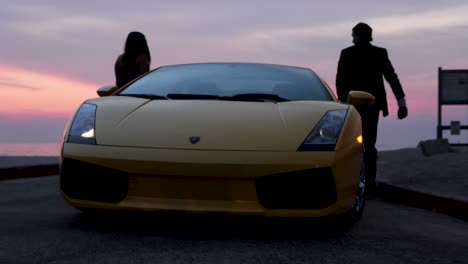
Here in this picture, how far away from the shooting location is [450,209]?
19.0 ft

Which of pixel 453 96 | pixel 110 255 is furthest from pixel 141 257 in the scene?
pixel 453 96

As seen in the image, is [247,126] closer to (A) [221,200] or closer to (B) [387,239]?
(A) [221,200]

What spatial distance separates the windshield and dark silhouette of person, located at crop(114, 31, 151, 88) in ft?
7.42

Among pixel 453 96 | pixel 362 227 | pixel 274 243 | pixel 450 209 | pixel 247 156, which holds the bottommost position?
pixel 453 96

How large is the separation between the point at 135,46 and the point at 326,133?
164 inches

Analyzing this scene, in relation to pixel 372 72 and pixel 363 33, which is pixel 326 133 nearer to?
pixel 372 72

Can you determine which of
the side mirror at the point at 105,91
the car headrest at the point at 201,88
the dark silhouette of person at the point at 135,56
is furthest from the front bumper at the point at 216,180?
the dark silhouette of person at the point at 135,56

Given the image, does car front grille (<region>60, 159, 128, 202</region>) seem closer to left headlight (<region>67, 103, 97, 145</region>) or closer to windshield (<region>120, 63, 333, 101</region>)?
left headlight (<region>67, 103, 97, 145</region>)

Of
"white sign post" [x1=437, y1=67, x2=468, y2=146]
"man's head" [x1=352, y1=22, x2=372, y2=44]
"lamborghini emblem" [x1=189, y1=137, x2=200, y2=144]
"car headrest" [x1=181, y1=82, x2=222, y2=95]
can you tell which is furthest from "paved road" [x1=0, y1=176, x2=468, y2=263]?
"white sign post" [x1=437, y1=67, x2=468, y2=146]

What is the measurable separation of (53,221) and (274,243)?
160 centimetres

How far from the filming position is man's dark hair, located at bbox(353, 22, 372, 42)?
22.4 ft

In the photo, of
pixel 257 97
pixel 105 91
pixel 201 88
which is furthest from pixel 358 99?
pixel 105 91

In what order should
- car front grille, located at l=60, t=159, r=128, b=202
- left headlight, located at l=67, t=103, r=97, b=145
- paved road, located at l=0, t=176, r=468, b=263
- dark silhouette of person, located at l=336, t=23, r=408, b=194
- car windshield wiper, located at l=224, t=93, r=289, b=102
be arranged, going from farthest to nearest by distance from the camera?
1. dark silhouette of person, located at l=336, t=23, r=408, b=194
2. car windshield wiper, located at l=224, t=93, r=289, b=102
3. left headlight, located at l=67, t=103, r=97, b=145
4. car front grille, located at l=60, t=159, r=128, b=202
5. paved road, located at l=0, t=176, r=468, b=263

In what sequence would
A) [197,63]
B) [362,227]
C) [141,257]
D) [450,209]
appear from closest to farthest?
[141,257]
[362,227]
[197,63]
[450,209]
